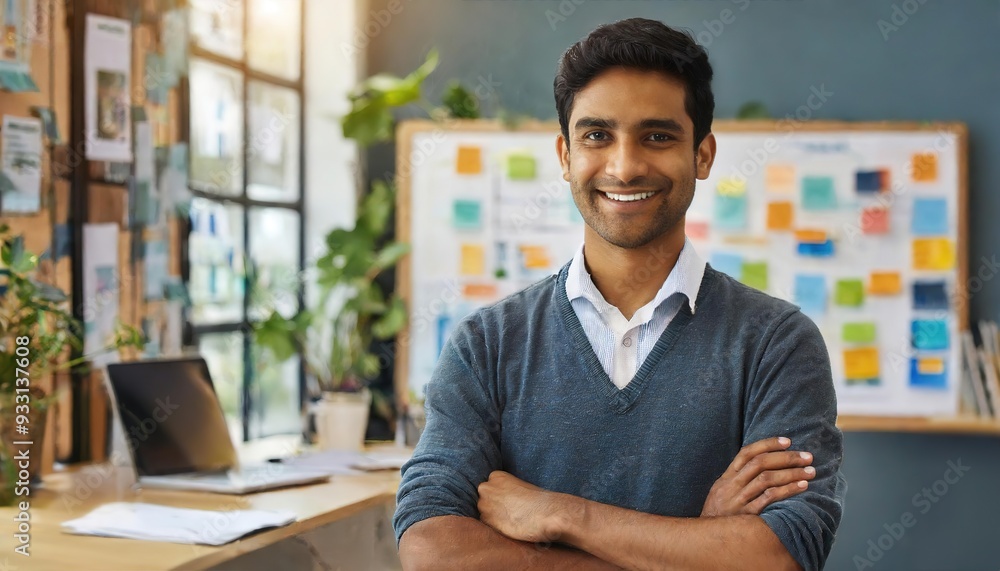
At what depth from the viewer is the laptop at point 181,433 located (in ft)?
8.57

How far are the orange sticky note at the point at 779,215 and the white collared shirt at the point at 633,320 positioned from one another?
7.34 feet

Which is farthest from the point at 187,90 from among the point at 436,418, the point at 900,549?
the point at 900,549

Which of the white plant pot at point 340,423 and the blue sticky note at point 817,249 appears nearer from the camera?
the white plant pot at point 340,423

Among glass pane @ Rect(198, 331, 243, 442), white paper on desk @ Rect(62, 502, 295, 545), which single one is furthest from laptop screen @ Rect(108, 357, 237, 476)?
glass pane @ Rect(198, 331, 243, 442)

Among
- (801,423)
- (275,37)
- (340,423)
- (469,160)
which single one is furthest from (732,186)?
(801,423)

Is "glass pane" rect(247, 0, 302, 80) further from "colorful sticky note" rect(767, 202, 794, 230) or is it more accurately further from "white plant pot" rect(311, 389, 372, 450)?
"colorful sticky note" rect(767, 202, 794, 230)

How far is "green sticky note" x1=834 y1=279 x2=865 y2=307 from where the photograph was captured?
381cm

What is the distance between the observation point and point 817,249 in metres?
3.83

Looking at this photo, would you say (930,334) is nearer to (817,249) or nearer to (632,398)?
(817,249)

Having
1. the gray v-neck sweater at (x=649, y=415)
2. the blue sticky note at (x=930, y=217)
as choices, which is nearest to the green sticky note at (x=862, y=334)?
the blue sticky note at (x=930, y=217)

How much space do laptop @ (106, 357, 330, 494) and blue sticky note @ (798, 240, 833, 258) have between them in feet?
6.33

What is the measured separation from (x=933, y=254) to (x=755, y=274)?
24.4 inches

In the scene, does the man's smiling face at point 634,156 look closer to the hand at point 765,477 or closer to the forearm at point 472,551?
the hand at point 765,477

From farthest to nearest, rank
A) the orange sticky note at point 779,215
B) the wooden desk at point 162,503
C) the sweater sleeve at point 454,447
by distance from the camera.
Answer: the orange sticky note at point 779,215, the wooden desk at point 162,503, the sweater sleeve at point 454,447
